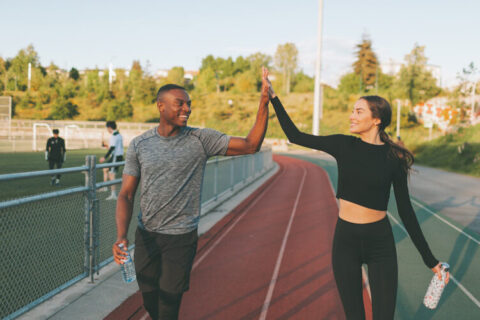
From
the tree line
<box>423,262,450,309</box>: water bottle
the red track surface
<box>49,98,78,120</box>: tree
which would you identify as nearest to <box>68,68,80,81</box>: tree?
the tree line

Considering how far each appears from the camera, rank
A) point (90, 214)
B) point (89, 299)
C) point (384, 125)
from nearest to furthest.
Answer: point (384, 125)
point (89, 299)
point (90, 214)

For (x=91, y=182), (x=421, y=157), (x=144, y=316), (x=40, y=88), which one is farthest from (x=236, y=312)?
(x=40, y=88)

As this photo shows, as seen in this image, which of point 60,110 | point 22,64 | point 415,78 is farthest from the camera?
point 22,64

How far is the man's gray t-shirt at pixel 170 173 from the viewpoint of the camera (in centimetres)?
269

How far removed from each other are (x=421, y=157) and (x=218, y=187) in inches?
1125

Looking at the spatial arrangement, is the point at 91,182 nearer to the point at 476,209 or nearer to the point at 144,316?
the point at 144,316

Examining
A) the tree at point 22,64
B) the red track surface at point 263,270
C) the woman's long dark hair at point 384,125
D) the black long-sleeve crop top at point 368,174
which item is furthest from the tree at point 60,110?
the woman's long dark hair at point 384,125

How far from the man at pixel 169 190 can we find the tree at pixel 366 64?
94017mm

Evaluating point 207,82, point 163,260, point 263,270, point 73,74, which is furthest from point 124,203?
point 73,74

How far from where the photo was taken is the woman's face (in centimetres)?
284

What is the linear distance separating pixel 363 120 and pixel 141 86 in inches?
3724

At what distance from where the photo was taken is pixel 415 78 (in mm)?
64062

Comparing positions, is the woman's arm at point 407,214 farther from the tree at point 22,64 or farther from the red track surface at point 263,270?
the tree at point 22,64

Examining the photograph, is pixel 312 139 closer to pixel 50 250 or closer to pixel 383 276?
pixel 383 276
